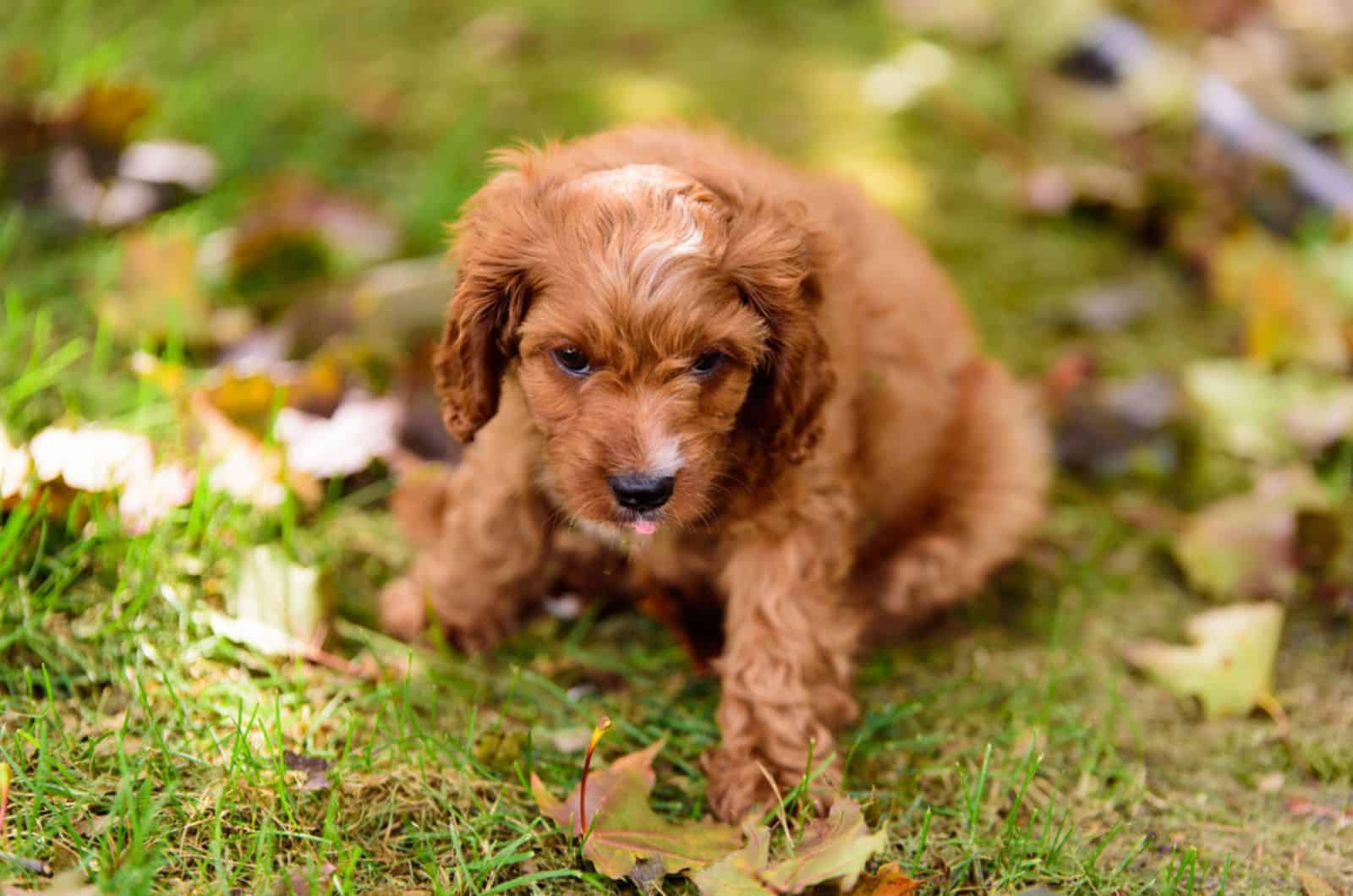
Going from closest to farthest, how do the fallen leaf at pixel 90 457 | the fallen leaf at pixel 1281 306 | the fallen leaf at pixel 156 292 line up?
the fallen leaf at pixel 90 457
the fallen leaf at pixel 156 292
the fallen leaf at pixel 1281 306

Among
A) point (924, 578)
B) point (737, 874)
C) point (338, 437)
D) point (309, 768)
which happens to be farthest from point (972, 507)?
point (309, 768)

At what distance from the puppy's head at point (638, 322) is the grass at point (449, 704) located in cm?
66

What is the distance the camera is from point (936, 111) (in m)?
5.36

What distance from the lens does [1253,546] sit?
11.0 ft

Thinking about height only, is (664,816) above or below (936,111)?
below

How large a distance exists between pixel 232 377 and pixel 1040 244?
10.1 feet

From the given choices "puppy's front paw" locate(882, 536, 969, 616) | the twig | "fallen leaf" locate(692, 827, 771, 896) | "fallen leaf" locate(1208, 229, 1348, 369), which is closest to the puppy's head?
the twig

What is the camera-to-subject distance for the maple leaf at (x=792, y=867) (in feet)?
7.09

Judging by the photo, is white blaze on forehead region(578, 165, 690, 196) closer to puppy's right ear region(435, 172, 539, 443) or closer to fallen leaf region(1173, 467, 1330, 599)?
puppy's right ear region(435, 172, 539, 443)

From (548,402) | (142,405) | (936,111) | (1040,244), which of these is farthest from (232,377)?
(936,111)

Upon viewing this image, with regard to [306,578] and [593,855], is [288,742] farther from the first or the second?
[593,855]

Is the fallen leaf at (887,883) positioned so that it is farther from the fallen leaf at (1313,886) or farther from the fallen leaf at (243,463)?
the fallen leaf at (243,463)

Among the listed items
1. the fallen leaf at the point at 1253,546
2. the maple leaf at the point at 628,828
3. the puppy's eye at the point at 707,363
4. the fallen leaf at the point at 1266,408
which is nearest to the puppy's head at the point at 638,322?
the puppy's eye at the point at 707,363

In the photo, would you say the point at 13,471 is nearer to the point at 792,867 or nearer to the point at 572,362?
the point at 572,362
